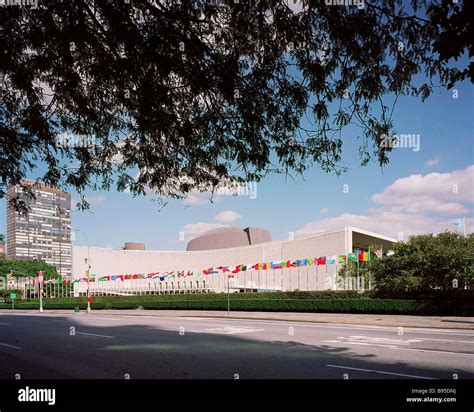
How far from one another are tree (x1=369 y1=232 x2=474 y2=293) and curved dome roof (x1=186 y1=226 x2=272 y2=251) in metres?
79.0

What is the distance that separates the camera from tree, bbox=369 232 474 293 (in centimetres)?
3058

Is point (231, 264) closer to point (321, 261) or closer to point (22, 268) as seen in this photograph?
point (321, 261)

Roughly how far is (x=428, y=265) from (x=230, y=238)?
84.5m

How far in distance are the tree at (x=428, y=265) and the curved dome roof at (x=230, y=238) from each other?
78986 millimetres

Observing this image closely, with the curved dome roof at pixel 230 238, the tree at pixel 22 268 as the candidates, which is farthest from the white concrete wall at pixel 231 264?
the tree at pixel 22 268

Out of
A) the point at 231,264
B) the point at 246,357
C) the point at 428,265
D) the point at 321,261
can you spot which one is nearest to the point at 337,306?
the point at 428,265

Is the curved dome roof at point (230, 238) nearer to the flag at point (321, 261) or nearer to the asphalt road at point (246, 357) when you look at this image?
the flag at point (321, 261)

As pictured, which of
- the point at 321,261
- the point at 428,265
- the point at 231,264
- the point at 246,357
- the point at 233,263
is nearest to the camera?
the point at 246,357

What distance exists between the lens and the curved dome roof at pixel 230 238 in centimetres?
11488

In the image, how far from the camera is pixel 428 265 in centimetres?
3195

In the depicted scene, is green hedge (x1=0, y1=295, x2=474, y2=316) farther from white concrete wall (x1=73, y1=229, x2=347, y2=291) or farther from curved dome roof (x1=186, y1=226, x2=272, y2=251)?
curved dome roof (x1=186, y1=226, x2=272, y2=251)
